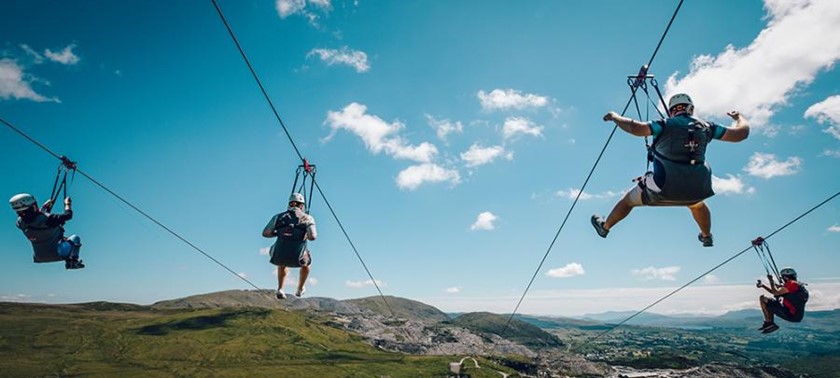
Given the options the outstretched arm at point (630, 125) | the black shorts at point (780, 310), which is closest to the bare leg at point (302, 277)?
the outstretched arm at point (630, 125)

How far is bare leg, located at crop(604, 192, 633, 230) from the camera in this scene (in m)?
8.59

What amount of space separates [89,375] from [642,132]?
208622 mm

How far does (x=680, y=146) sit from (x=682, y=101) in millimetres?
978

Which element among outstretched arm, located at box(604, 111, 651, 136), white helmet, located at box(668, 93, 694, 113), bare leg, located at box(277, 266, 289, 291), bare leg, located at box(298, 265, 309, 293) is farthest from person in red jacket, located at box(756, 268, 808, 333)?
bare leg, located at box(277, 266, 289, 291)

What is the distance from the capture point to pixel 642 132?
6.91 metres

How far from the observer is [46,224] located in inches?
492

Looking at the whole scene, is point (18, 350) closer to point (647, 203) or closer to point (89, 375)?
point (89, 375)

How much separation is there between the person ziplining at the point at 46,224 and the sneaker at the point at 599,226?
14.6 metres

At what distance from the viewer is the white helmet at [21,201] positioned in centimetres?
1177

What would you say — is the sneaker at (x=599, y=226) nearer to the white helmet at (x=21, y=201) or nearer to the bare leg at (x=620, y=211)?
the bare leg at (x=620, y=211)

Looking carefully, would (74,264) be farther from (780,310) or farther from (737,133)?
(780,310)

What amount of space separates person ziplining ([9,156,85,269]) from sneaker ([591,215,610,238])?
14606 mm

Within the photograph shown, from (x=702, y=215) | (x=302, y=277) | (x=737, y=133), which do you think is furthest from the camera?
(x=302, y=277)

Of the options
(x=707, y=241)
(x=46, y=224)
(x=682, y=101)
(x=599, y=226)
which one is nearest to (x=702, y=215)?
(x=707, y=241)
